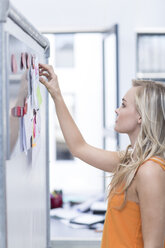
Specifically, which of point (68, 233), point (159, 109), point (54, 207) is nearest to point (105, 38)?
point (54, 207)

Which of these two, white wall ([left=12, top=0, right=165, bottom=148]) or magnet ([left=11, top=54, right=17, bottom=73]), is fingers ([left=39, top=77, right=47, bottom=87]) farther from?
white wall ([left=12, top=0, right=165, bottom=148])

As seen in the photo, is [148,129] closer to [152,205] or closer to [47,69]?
[152,205]

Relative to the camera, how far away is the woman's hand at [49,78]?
1.38 meters

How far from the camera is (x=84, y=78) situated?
7922mm

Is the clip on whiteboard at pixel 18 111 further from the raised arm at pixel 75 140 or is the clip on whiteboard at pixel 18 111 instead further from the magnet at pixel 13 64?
the raised arm at pixel 75 140

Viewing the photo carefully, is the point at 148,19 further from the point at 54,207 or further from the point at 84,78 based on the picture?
the point at 84,78

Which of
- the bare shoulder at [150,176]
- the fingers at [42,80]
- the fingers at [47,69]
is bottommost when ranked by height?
the bare shoulder at [150,176]

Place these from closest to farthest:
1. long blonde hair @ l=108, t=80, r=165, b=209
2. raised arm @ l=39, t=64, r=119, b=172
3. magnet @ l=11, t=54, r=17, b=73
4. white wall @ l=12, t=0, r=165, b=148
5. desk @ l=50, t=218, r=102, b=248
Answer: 1. magnet @ l=11, t=54, r=17, b=73
2. long blonde hair @ l=108, t=80, r=165, b=209
3. raised arm @ l=39, t=64, r=119, b=172
4. desk @ l=50, t=218, r=102, b=248
5. white wall @ l=12, t=0, r=165, b=148

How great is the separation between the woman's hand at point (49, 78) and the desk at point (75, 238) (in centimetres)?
107

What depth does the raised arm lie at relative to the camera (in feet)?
4.81

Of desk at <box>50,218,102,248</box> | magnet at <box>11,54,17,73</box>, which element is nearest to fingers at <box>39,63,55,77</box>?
magnet at <box>11,54,17,73</box>

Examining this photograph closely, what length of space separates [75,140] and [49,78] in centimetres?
31

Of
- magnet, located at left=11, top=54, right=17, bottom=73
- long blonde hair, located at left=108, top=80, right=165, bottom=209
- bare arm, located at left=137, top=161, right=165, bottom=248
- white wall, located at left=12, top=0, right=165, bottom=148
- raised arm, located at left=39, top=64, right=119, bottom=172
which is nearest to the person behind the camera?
magnet, located at left=11, top=54, right=17, bottom=73

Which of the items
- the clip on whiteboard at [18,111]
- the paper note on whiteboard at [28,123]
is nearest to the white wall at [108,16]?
the paper note on whiteboard at [28,123]
